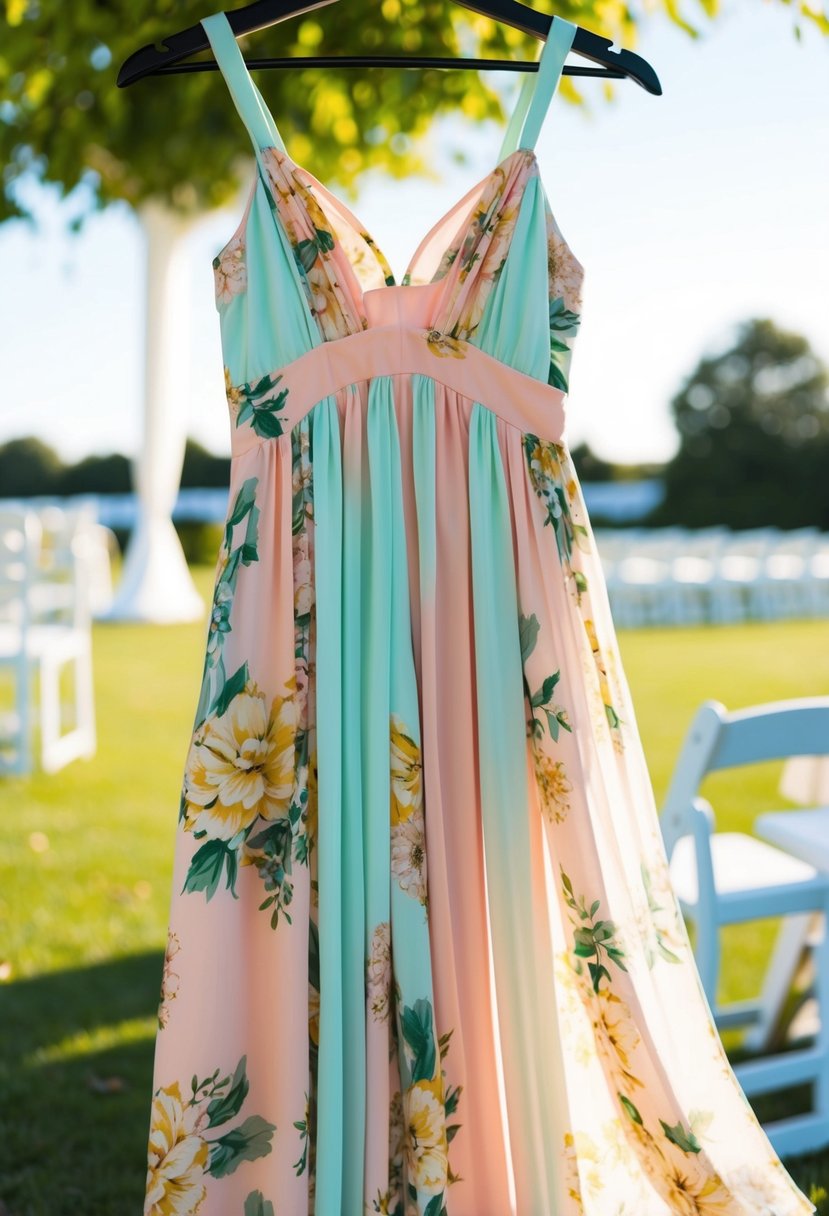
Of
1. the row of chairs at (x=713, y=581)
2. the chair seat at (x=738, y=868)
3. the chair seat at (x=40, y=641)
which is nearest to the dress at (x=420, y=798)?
the chair seat at (x=738, y=868)

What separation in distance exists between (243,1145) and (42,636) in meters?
4.04

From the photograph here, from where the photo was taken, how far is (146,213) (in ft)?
33.5

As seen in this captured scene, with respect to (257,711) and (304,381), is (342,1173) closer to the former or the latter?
(257,711)

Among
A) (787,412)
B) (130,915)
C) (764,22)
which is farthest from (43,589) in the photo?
(787,412)

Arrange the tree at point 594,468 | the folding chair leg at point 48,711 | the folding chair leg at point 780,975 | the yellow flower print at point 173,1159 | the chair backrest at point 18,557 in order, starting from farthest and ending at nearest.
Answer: the tree at point 594,468
the folding chair leg at point 48,711
the chair backrest at point 18,557
the folding chair leg at point 780,975
the yellow flower print at point 173,1159

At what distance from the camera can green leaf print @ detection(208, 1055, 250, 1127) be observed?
119 centimetres

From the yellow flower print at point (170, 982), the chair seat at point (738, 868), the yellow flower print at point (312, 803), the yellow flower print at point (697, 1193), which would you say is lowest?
the yellow flower print at point (697, 1193)

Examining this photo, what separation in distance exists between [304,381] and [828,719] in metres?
1.10

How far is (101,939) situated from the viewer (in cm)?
291

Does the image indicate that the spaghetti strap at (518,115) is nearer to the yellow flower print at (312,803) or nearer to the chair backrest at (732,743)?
the yellow flower print at (312,803)

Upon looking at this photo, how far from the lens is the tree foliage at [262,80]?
7.23ft

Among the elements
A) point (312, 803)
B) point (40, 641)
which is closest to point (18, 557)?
point (40, 641)

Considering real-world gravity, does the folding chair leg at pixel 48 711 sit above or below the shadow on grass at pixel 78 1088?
above

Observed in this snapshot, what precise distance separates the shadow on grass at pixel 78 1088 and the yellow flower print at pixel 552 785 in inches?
42.3
